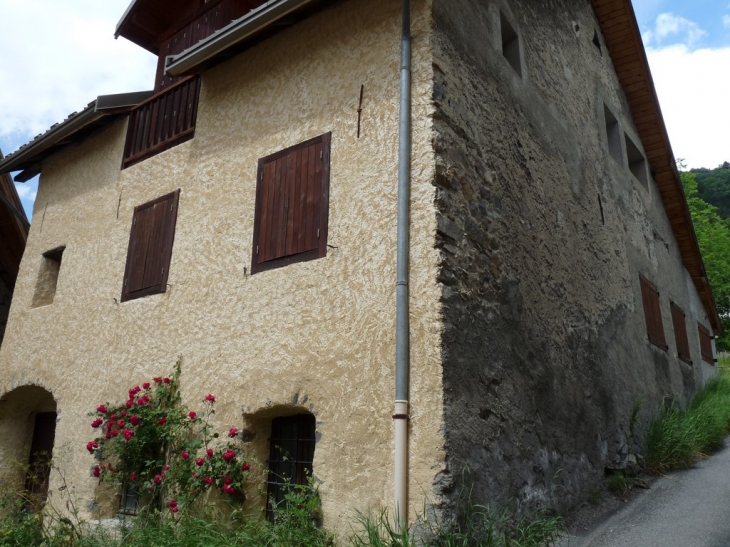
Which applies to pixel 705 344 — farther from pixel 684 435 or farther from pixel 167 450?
pixel 167 450

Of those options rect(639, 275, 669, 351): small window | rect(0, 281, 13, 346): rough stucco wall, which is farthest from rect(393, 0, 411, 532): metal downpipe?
rect(0, 281, 13, 346): rough stucco wall

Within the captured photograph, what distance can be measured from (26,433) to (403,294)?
21.6 ft

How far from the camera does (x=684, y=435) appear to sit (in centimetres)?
733

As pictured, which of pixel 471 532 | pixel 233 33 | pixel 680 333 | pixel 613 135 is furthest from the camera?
pixel 680 333

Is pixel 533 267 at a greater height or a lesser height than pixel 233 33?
lesser

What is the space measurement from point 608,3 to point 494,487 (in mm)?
7876

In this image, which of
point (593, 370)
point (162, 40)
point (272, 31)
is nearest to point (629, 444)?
point (593, 370)

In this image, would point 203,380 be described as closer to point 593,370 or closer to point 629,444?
point 593,370

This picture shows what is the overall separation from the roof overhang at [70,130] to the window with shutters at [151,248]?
1639 millimetres

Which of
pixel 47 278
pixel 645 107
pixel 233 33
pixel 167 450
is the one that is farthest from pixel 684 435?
pixel 47 278

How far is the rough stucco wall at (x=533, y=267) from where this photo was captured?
4746 millimetres

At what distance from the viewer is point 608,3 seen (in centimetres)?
938

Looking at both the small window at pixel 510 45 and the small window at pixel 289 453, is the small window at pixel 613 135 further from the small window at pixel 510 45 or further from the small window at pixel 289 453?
the small window at pixel 289 453

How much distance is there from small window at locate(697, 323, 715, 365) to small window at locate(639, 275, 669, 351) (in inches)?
136
